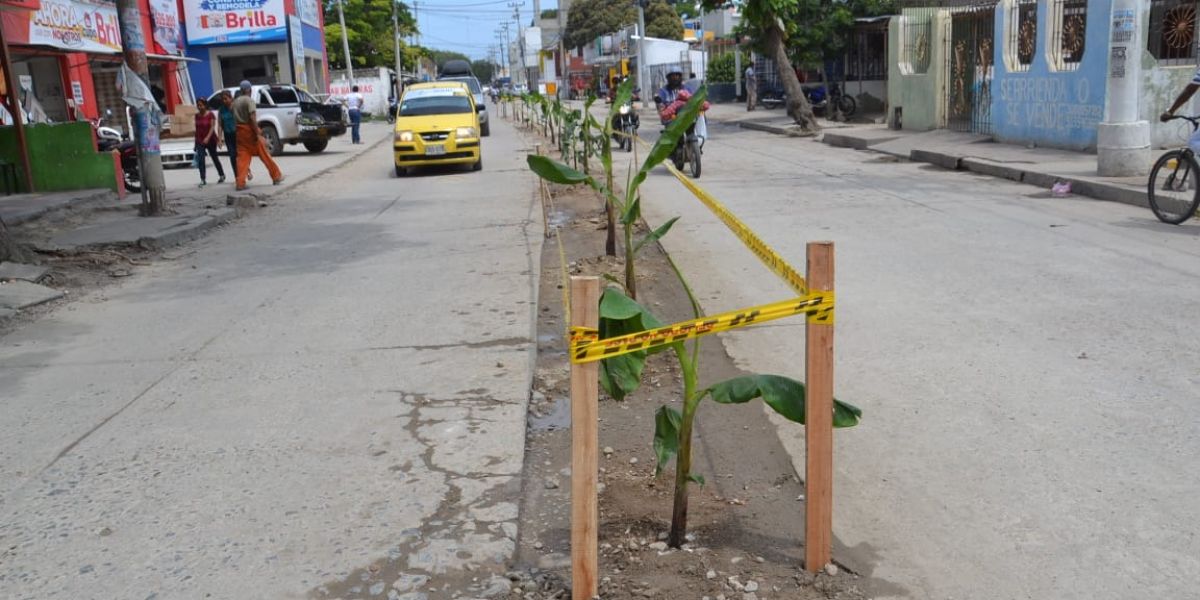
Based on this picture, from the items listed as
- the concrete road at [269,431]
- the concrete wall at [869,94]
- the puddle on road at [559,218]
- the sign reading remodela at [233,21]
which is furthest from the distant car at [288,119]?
the concrete road at [269,431]

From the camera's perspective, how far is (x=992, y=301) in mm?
7215

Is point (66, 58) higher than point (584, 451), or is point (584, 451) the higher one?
point (66, 58)

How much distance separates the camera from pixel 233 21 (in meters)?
39.9

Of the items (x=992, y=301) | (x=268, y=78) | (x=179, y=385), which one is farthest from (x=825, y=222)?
(x=268, y=78)

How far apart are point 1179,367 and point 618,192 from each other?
1006 centimetres

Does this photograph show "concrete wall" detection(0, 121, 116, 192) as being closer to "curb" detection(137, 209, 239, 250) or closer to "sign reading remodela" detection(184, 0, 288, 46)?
"curb" detection(137, 209, 239, 250)

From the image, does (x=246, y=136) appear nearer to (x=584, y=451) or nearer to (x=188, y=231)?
(x=188, y=231)

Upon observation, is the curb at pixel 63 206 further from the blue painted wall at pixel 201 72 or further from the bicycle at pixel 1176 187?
the blue painted wall at pixel 201 72

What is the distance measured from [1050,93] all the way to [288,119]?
1888 centimetres

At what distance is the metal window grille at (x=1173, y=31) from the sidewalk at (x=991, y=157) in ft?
9.23

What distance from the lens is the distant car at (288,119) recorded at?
2712 centimetres

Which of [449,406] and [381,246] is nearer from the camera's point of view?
[449,406]

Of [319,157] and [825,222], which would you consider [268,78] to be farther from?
[825,222]

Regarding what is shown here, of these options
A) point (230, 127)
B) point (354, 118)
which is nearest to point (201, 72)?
point (354, 118)
